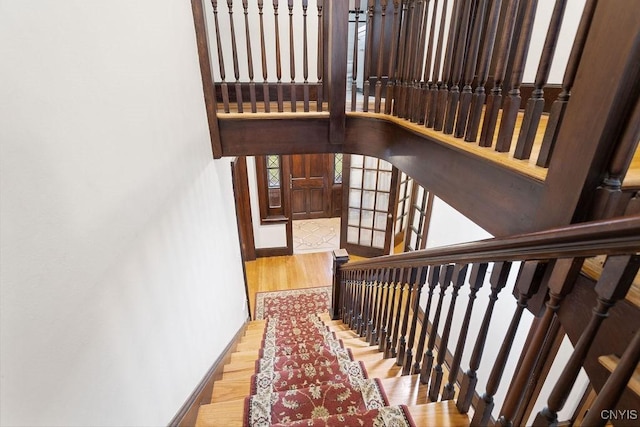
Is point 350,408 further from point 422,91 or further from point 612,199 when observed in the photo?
point 422,91

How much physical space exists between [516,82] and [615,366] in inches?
33.1

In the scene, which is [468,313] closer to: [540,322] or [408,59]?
[540,322]

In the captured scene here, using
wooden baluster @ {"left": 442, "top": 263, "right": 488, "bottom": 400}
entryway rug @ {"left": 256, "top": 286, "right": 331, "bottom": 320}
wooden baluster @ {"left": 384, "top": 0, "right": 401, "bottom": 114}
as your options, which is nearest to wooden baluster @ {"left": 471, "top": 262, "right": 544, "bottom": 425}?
wooden baluster @ {"left": 442, "top": 263, "right": 488, "bottom": 400}

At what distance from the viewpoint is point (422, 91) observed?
1.64 metres

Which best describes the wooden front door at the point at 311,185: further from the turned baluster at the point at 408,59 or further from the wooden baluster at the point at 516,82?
the wooden baluster at the point at 516,82

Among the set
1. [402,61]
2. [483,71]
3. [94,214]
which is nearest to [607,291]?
[483,71]

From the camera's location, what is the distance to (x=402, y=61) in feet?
6.17

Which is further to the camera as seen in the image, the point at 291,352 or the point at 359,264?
the point at 291,352

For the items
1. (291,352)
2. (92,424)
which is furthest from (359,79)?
(92,424)

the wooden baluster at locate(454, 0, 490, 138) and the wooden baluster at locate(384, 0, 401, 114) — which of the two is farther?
the wooden baluster at locate(384, 0, 401, 114)

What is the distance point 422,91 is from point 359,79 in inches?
159

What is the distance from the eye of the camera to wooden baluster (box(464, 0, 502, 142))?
105 centimetres

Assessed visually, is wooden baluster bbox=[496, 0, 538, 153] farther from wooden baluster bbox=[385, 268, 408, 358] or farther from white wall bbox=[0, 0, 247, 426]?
white wall bbox=[0, 0, 247, 426]

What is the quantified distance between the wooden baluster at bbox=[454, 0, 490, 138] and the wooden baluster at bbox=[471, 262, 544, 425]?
730 mm
